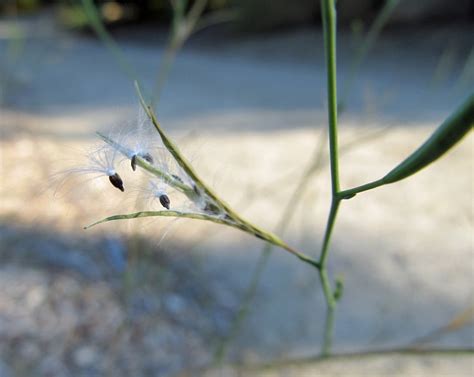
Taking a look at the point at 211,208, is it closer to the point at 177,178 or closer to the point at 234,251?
the point at 177,178

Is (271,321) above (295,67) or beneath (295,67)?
beneath

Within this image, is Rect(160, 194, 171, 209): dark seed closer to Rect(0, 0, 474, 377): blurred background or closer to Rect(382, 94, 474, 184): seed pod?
Rect(0, 0, 474, 377): blurred background

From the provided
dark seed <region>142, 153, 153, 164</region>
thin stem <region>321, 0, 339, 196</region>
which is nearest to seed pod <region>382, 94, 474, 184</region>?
thin stem <region>321, 0, 339, 196</region>

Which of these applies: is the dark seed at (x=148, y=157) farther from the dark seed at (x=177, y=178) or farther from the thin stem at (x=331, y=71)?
the thin stem at (x=331, y=71)

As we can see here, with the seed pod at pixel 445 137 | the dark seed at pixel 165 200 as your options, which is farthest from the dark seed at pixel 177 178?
the seed pod at pixel 445 137

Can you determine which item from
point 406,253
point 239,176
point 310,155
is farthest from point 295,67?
point 406,253

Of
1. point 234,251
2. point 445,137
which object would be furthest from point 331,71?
point 234,251

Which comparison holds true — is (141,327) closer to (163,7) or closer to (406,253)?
(406,253)
